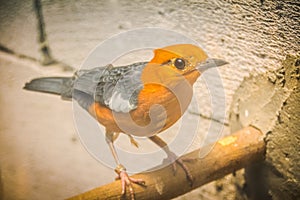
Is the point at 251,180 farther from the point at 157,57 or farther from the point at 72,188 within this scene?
the point at 72,188

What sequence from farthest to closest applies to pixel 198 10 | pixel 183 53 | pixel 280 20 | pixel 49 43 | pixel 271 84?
pixel 49 43
pixel 198 10
pixel 271 84
pixel 280 20
pixel 183 53

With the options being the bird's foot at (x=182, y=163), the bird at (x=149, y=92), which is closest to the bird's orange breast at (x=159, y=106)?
the bird at (x=149, y=92)

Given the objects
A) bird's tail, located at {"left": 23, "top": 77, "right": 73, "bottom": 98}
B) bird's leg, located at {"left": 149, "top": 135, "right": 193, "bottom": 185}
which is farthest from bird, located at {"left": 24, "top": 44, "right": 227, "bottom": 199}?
bird's tail, located at {"left": 23, "top": 77, "right": 73, "bottom": 98}

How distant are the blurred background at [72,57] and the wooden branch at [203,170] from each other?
0.26 m

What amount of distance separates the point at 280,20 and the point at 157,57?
561mm

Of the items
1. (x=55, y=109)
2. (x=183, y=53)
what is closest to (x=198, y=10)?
(x=183, y=53)

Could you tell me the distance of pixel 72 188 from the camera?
2.15 m

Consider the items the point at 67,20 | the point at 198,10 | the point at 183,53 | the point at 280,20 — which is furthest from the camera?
the point at 67,20

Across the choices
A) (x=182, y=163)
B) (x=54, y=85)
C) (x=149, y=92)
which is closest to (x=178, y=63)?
(x=149, y=92)

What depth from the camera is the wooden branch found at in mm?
1351

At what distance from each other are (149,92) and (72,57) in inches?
40.5

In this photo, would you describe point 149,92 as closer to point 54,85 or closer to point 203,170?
point 203,170

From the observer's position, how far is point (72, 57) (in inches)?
87.4

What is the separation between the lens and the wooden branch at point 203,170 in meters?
1.35
